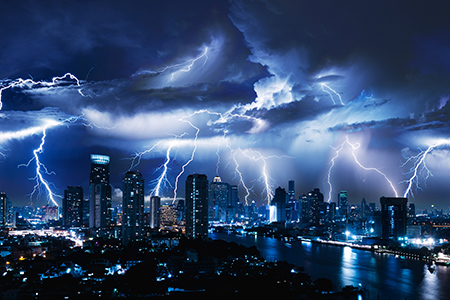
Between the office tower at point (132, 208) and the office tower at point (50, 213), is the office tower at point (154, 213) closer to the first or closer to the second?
the office tower at point (132, 208)

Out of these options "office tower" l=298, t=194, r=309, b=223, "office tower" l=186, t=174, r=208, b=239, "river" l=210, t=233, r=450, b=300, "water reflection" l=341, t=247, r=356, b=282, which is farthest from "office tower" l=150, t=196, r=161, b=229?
"office tower" l=298, t=194, r=309, b=223

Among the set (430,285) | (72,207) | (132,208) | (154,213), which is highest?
(132,208)

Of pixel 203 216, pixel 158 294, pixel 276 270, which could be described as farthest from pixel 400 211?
pixel 158 294

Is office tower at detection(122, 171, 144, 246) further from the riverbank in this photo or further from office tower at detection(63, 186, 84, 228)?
office tower at detection(63, 186, 84, 228)

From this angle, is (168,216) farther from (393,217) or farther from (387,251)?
(387,251)

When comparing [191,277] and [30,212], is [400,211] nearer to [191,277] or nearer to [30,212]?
[191,277]

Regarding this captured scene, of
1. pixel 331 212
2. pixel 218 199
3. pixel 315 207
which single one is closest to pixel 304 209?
pixel 315 207
